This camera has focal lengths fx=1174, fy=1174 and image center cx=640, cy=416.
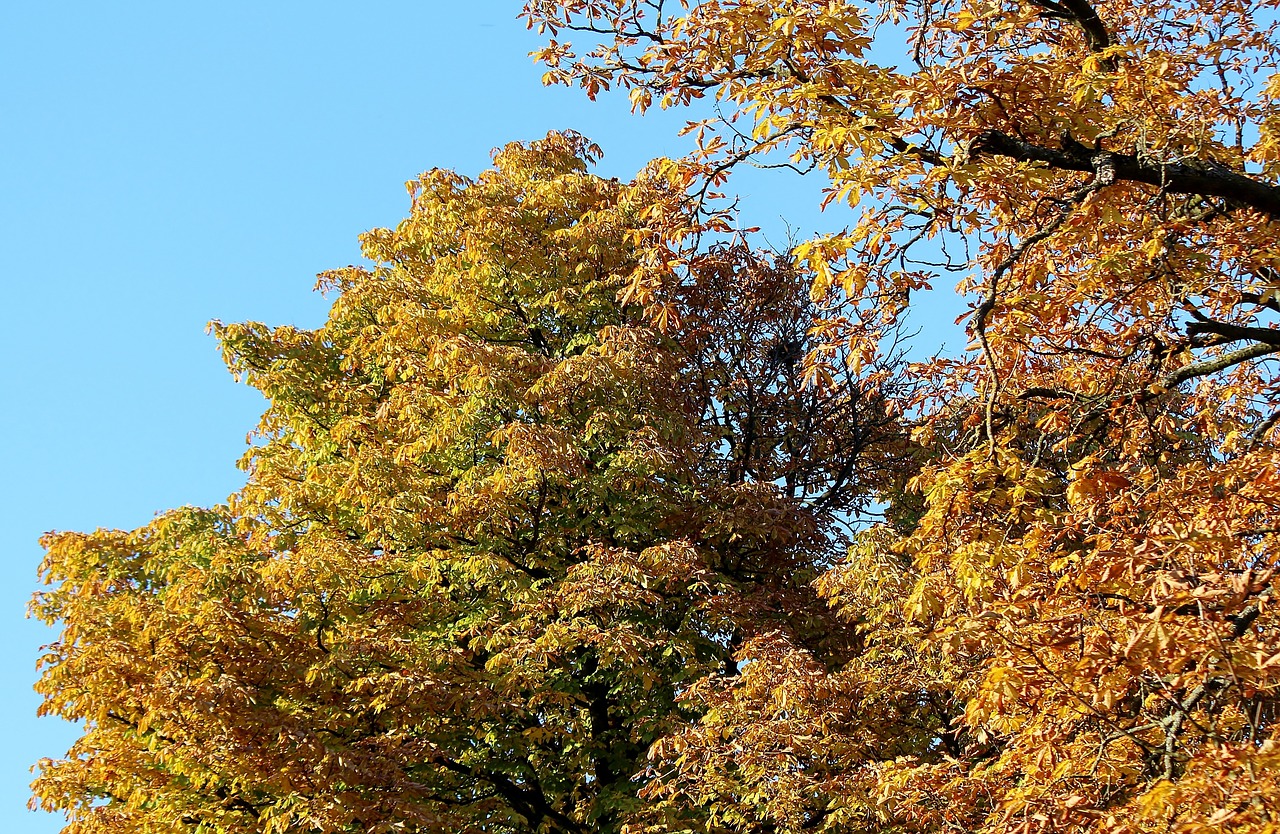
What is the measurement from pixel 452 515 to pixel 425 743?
2.53 metres

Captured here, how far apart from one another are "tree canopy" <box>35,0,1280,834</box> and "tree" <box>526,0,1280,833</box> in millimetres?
36

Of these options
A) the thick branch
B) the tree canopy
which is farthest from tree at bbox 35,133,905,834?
the thick branch

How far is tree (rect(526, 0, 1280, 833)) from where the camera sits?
6.07m

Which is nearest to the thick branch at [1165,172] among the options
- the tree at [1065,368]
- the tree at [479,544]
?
the tree at [1065,368]

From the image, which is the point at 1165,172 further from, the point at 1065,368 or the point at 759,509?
the point at 759,509

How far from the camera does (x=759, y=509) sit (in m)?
13.1

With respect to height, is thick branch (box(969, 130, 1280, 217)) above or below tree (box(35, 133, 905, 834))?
below

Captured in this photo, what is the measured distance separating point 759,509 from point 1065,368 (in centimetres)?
463

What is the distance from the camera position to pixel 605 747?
1208cm

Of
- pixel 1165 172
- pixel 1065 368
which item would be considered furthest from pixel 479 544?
pixel 1165 172

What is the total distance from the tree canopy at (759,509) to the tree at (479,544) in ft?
0.19

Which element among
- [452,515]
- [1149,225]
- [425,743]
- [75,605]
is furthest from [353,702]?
[1149,225]

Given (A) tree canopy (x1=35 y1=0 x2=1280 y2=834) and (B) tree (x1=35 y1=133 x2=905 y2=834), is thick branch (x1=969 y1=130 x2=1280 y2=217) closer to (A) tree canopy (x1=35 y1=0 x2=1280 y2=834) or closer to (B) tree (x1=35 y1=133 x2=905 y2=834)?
(A) tree canopy (x1=35 y1=0 x2=1280 y2=834)

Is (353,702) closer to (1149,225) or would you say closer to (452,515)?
(452,515)
